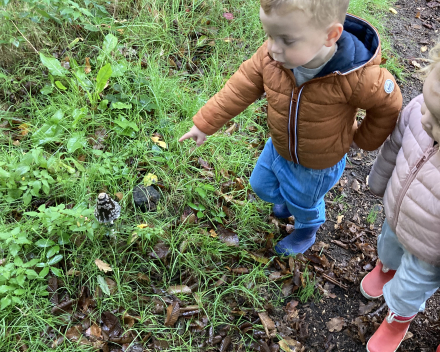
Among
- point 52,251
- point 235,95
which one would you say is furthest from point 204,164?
point 52,251

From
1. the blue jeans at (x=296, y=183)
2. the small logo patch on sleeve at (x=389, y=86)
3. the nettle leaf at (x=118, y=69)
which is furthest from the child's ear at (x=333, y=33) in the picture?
the nettle leaf at (x=118, y=69)

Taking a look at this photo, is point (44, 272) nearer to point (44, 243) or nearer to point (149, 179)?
point (44, 243)

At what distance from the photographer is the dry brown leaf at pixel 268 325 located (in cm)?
243

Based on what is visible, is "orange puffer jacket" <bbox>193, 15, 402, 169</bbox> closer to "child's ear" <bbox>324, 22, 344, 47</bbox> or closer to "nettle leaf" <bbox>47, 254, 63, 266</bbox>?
"child's ear" <bbox>324, 22, 344, 47</bbox>

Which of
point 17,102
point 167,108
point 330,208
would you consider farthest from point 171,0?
point 330,208

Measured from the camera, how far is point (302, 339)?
249cm

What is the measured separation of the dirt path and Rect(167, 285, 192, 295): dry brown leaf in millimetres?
718

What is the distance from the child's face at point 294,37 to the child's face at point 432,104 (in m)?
0.44

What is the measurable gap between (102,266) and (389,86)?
6.85ft

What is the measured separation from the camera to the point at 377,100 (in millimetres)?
1687

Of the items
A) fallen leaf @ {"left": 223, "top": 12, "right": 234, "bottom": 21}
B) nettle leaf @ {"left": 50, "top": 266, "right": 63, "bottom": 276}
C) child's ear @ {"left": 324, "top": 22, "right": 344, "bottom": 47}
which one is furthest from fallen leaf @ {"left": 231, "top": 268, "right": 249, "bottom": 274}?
fallen leaf @ {"left": 223, "top": 12, "right": 234, "bottom": 21}

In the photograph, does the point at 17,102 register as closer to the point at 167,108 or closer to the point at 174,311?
the point at 167,108

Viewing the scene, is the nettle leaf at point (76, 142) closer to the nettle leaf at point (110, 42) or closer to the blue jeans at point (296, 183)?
the nettle leaf at point (110, 42)

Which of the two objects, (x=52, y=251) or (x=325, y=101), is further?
(x=52, y=251)
